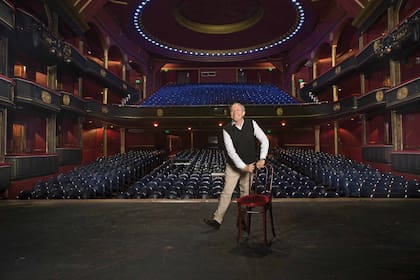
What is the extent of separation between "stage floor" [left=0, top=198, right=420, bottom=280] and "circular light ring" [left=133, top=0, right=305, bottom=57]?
14481 millimetres

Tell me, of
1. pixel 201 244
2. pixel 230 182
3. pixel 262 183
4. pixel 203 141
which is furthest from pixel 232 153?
pixel 203 141

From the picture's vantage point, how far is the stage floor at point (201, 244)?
88.8 inches

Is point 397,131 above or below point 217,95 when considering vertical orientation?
below

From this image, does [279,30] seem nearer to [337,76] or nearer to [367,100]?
[337,76]

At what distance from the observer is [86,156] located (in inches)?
642

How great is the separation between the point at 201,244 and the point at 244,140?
3.68 ft

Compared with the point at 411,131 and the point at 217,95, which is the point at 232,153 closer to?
the point at 411,131

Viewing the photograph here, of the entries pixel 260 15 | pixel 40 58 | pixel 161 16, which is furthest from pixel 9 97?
pixel 260 15

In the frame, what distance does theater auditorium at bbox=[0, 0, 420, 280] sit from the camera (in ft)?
8.66

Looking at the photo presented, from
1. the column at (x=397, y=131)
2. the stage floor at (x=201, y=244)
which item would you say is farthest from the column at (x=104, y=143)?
the column at (x=397, y=131)

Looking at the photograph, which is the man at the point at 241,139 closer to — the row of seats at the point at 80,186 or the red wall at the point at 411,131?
the row of seats at the point at 80,186

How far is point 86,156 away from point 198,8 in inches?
432

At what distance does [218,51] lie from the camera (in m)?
23.9

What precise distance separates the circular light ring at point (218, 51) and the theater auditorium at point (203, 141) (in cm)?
16
